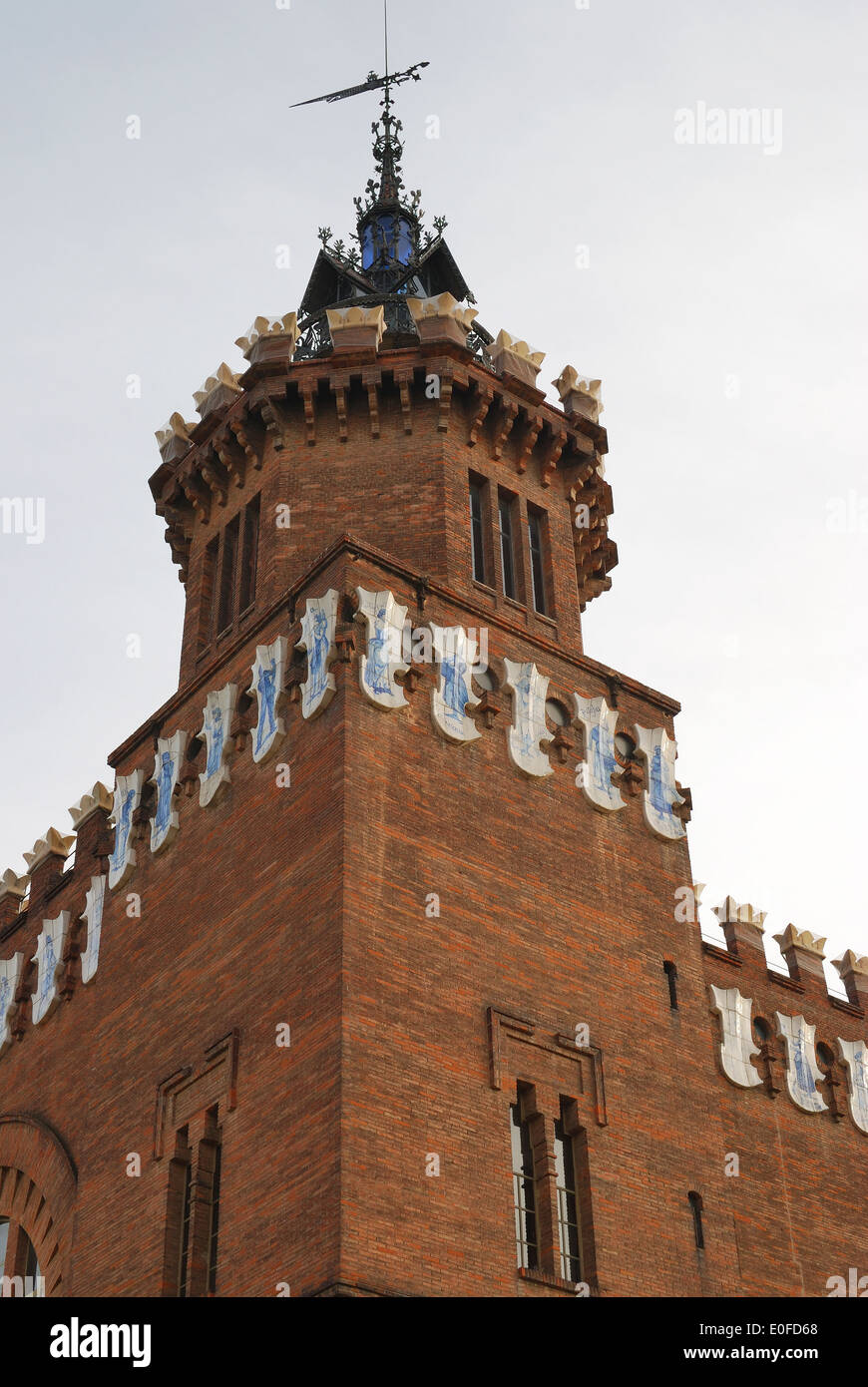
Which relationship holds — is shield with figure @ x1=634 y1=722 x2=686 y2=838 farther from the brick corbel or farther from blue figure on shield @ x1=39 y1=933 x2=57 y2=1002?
blue figure on shield @ x1=39 y1=933 x2=57 y2=1002

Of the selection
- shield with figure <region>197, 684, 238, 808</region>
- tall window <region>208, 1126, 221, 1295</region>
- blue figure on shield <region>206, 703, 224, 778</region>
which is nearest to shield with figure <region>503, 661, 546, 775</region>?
shield with figure <region>197, 684, 238, 808</region>

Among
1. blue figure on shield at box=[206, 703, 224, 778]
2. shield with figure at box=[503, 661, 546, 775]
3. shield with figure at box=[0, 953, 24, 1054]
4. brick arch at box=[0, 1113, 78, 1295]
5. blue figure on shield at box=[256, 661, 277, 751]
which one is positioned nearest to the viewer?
blue figure on shield at box=[256, 661, 277, 751]

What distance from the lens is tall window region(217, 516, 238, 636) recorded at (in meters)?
29.5

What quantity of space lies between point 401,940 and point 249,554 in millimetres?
9209

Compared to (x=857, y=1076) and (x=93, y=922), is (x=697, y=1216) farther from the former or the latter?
(x=93, y=922)

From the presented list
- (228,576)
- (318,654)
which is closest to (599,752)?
(318,654)

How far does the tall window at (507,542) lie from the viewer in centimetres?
2858

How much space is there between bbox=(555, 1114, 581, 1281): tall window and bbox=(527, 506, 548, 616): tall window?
9.08 meters

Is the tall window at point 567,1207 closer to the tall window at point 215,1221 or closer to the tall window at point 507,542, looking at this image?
the tall window at point 215,1221

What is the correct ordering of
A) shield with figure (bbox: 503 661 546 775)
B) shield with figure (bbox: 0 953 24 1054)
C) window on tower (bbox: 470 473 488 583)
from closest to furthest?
shield with figure (bbox: 503 661 546 775) < window on tower (bbox: 470 473 488 583) < shield with figure (bbox: 0 953 24 1054)

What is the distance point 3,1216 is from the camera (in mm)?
28047

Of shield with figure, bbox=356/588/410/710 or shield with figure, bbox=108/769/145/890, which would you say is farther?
shield with figure, bbox=108/769/145/890

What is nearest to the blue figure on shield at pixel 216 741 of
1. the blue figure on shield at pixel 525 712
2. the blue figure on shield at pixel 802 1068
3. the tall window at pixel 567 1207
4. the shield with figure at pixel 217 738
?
the shield with figure at pixel 217 738
